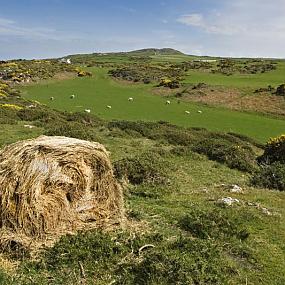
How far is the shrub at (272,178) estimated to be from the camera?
14587 millimetres

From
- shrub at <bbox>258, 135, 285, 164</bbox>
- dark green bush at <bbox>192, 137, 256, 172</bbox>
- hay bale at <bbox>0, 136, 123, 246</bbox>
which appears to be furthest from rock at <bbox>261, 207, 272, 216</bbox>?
shrub at <bbox>258, 135, 285, 164</bbox>

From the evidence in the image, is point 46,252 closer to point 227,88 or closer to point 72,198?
point 72,198

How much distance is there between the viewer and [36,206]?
831 cm

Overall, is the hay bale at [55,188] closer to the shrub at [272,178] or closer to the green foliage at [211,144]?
the shrub at [272,178]

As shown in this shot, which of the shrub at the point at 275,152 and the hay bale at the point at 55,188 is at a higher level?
the hay bale at the point at 55,188

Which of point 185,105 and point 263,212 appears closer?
point 263,212

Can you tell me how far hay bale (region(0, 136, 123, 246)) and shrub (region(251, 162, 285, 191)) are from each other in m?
6.61

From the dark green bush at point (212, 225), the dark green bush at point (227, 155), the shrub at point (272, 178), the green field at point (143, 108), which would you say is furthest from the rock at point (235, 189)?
the green field at point (143, 108)

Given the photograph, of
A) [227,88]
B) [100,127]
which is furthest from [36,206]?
[227,88]

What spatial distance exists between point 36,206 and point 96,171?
1568mm

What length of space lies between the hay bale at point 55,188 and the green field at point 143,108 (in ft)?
72.4

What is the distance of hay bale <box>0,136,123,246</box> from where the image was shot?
8.14 m

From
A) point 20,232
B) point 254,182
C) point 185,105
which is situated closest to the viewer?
point 20,232

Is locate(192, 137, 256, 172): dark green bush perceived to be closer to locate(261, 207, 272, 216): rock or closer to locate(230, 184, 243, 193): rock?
locate(230, 184, 243, 193): rock
